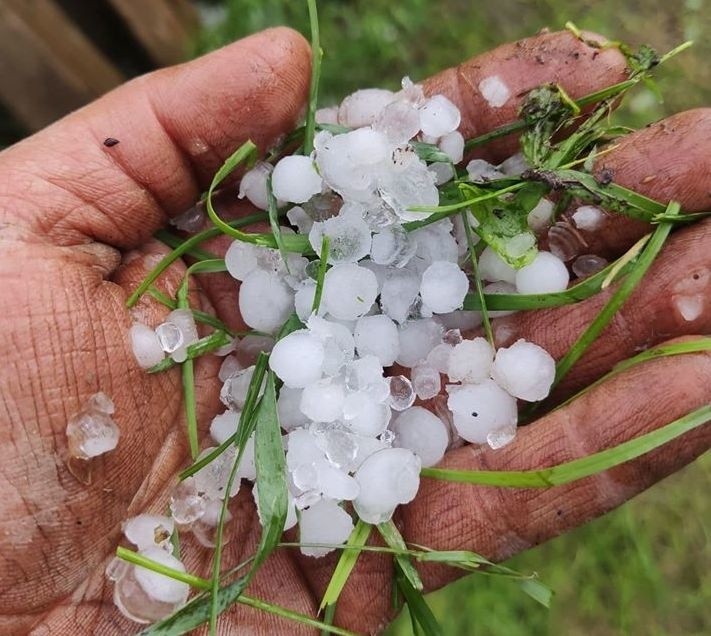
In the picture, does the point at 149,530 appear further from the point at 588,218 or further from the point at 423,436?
the point at 588,218

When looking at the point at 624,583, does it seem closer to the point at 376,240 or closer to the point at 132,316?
the point at 376,240

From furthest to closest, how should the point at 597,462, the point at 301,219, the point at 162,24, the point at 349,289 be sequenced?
1. the point at 162,24
2. the point at 301,219
3. the point at 349,289
4. the point at 597,462

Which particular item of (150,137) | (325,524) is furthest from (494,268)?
(150,137)

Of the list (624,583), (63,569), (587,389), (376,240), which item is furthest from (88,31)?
(624,583)

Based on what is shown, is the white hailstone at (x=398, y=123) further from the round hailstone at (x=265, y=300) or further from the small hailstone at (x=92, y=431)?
the small hailstone at (x=92, y=431)

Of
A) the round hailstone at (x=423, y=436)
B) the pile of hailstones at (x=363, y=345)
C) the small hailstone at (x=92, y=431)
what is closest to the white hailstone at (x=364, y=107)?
the pile of hailstones at (x=363, y=345)
